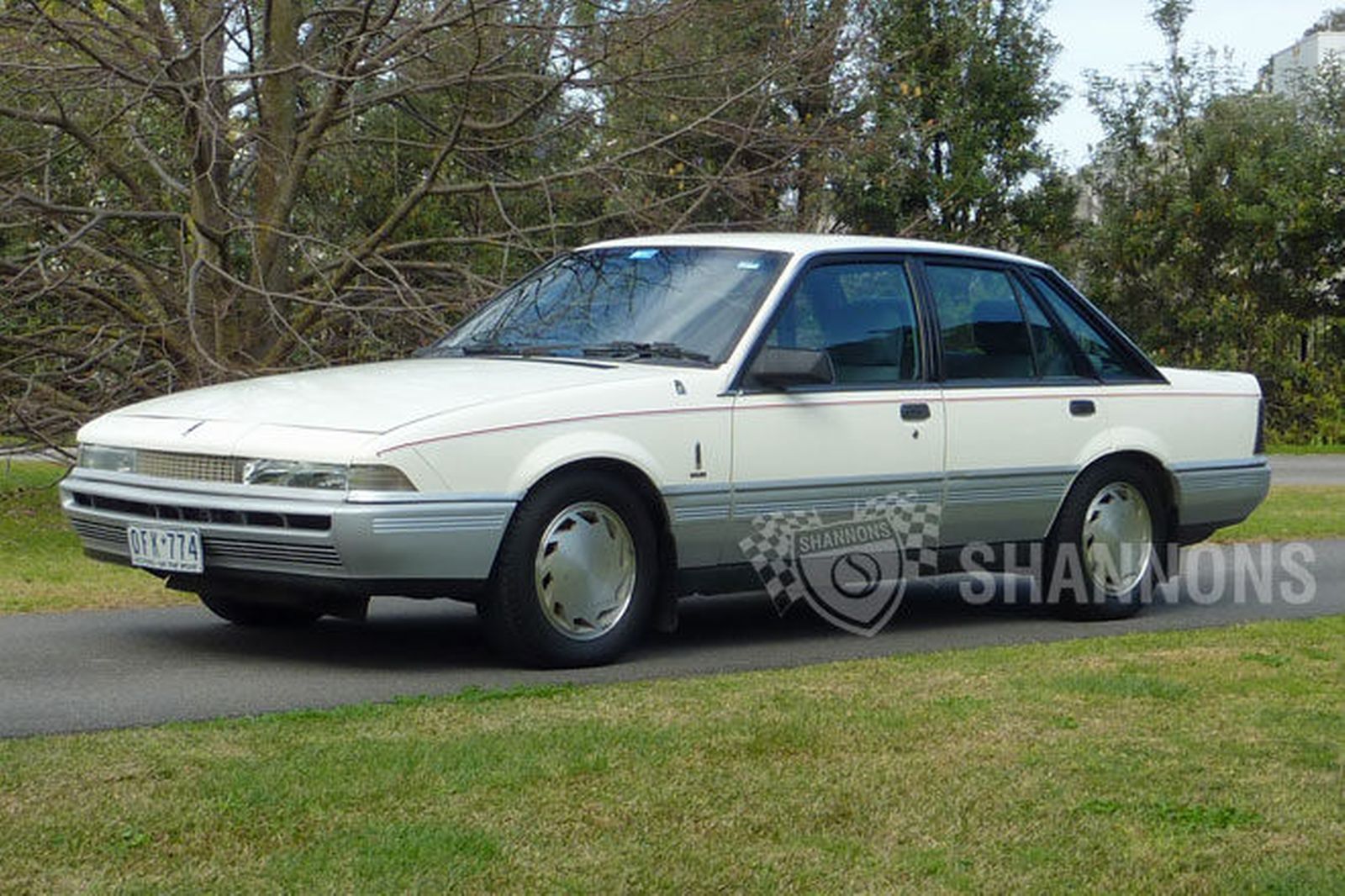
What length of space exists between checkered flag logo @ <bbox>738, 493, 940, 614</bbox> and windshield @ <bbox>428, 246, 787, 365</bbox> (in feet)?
2.31

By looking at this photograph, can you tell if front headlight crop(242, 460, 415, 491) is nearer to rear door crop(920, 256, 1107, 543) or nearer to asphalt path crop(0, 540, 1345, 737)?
asphalt path crop(0, 540, 1345, 737)

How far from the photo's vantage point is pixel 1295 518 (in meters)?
16.4

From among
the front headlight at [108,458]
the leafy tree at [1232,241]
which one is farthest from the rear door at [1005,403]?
the leafy tree at [1232,241]

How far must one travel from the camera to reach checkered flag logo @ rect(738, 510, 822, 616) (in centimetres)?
845

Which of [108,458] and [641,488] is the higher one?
[108,458]

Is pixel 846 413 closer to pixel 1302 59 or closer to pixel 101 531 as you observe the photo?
pixel 101 531

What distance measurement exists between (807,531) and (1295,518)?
887 centimetres

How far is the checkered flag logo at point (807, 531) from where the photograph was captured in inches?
334

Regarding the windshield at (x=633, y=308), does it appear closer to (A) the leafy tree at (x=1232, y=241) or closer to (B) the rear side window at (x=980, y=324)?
(B) the rear side window at (x=980, y=324)

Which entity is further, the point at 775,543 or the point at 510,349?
the point at 510,349

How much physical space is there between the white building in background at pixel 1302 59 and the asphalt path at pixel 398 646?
84.0 ft

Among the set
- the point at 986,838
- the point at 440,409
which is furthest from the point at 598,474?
the point at 986,838

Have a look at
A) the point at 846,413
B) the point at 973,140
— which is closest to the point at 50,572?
the point at 846,413

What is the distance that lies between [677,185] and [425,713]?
11.2m
